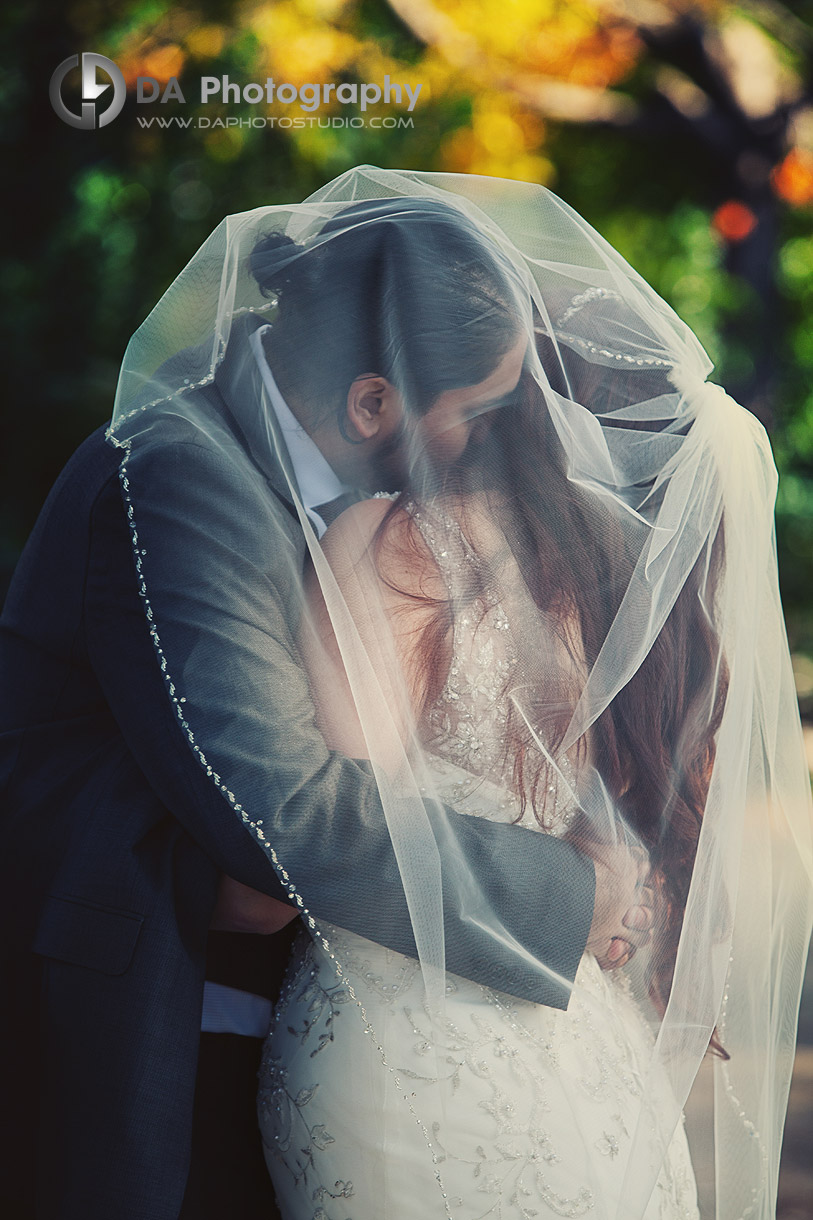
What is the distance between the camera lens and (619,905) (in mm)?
1310

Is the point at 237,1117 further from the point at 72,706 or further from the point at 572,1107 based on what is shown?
the point at 72,706

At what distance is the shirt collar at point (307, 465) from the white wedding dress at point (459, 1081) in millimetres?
115

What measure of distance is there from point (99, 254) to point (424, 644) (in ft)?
15.0

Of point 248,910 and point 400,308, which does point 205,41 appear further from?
point 248,910

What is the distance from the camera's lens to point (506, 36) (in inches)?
247

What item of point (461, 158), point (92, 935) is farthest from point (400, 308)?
point (461, 158)

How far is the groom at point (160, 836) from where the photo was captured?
118 centimetres

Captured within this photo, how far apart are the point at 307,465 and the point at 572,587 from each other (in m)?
0.35

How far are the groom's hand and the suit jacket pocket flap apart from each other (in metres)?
0.54

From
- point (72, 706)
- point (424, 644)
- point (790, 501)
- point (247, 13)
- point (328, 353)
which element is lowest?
point (790, 501)

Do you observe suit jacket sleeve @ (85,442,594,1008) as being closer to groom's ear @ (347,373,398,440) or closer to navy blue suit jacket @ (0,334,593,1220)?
navy blue suit jacket @ (0,334,593,1220)

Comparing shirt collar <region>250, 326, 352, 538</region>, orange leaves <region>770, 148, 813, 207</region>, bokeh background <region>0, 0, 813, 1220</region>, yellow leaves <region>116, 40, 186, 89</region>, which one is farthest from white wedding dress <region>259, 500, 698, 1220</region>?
orange leaves <region>770, 148, 813, 207</region>

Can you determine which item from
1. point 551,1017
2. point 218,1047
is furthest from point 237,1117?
point 551,1017

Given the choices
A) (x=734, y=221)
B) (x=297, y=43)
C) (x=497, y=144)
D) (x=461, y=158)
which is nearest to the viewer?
(x=297, y=43)
